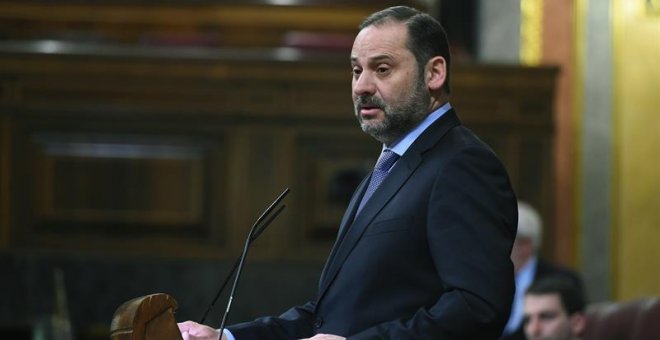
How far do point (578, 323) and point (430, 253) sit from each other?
2594mm

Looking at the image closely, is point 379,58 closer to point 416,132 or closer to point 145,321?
point 416,132

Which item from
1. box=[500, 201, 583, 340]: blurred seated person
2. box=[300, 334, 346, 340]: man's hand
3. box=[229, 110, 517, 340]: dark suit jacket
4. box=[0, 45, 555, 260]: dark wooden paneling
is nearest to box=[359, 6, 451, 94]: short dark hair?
box=[229, 110, 517, 340]: dark suit jacket

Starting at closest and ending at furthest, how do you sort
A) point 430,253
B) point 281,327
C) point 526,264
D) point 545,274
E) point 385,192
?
point 430,253 < point 385,192 < point 281,327 < point 545,274 < point 526,264

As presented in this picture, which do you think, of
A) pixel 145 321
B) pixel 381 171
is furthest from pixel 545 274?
pixel 145 321

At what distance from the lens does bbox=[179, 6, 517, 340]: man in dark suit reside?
247 centimetres

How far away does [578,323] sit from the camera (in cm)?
502

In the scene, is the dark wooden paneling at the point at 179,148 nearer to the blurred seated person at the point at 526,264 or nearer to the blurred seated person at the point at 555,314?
the blurred seated person at the point at 526,264

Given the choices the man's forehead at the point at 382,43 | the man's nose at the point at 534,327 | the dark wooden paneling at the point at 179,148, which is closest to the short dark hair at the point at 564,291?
the man's nose at the point at 534,327

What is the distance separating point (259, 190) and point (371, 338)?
419 cm

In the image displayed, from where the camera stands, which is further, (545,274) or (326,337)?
(545,274)

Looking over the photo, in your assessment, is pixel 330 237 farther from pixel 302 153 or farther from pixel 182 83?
pixel 182 83

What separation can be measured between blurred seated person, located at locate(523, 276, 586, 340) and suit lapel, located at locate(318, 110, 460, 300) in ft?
7.99

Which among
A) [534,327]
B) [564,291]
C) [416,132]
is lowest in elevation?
[534,327]

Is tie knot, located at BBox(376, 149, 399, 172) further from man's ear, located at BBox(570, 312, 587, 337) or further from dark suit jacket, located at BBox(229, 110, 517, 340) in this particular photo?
man's ear, located at BBox(570, 312, 587, 337)
